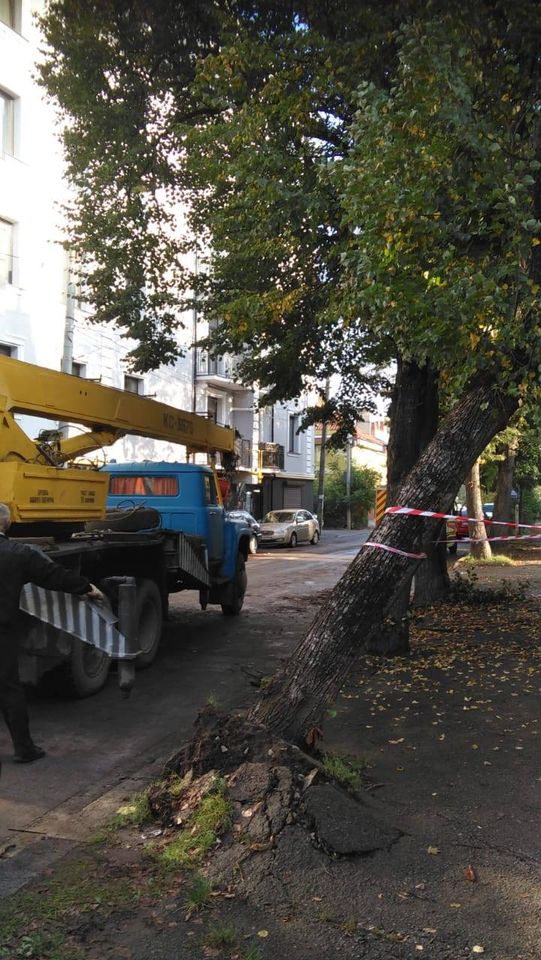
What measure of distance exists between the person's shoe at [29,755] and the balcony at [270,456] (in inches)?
1348

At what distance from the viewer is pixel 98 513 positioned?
7594mm

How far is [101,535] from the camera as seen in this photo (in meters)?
7.56

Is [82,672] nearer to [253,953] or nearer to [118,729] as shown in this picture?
[118,729]

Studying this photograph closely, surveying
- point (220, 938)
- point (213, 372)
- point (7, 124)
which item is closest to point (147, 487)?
point (220, 938)

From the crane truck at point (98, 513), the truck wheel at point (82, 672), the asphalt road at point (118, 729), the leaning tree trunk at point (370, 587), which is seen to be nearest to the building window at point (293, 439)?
the asphalt road at point (118, 729)

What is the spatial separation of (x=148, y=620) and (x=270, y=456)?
31.9m

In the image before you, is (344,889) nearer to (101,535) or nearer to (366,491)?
A: (101,535)

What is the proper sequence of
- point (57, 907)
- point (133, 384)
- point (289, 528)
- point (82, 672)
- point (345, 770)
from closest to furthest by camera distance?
point (57, 907) < point (345, 770) < point (82, 672) < point (133, 384) < point (289, 528)

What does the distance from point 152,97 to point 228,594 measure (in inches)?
286

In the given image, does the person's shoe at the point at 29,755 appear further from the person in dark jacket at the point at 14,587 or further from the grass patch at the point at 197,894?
the grass patch at the point at 197,894

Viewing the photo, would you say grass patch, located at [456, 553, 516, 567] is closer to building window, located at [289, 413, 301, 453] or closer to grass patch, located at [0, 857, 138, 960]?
grass patch, located at [0, 857, 138, 960]

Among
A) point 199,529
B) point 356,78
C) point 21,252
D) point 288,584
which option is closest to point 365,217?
point 356,78

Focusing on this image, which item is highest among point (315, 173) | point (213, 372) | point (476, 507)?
point (213, 372)

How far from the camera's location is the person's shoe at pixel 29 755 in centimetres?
522
